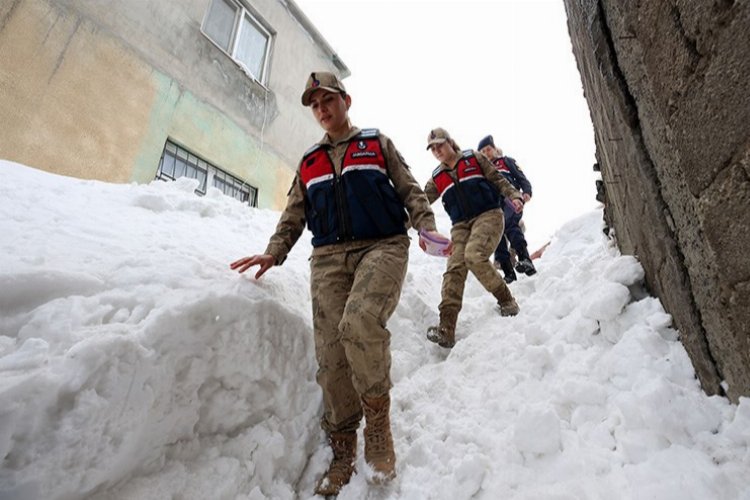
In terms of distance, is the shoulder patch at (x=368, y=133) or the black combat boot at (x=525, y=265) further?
Result: the black combat boot at (x=525, y=265)

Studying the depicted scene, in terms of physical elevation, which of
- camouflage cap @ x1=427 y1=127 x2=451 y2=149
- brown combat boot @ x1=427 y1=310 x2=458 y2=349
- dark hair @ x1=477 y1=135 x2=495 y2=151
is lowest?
brown combat boot @ x1=427 y1=310 x2=458 y2=349

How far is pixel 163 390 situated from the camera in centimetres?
169

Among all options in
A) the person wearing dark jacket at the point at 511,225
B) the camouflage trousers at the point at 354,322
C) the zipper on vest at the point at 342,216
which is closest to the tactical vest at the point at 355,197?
the zipper on vest at the point at 342,216

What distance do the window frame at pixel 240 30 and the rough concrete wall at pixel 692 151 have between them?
805cm

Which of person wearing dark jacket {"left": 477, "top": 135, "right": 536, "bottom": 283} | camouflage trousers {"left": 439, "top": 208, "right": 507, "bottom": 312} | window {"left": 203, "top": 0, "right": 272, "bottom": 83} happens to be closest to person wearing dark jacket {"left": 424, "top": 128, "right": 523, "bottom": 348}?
camouflage trousers {"left": 439, "top": 208, "right": 507, "bottom": 312}

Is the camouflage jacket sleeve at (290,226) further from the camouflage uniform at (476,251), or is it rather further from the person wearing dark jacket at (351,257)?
the camouflage uniform at (476,251)

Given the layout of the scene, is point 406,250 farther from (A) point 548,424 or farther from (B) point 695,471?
(B) point 695,471

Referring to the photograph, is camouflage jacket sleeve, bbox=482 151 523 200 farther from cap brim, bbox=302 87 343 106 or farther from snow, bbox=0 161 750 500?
cap brim, bbox=302 87 343 106

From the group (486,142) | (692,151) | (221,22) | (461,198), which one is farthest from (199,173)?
(692,151)

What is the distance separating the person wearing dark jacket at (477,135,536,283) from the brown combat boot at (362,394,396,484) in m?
3.74

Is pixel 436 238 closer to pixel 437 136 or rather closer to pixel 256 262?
pixel 256 262

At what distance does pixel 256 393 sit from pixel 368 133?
1.74 meters

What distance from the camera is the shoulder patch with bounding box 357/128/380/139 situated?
2561 mm

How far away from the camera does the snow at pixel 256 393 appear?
133 cm
